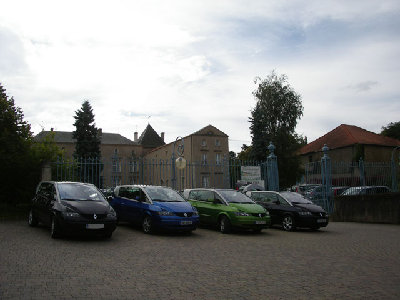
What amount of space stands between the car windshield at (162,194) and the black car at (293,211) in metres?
4.27

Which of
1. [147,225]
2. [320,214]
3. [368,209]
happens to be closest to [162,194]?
[147,225]

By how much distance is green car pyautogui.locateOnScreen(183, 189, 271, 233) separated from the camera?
13.1 meters

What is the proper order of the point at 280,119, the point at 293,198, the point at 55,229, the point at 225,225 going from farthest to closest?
1. the point at 280,119
2. the point at 293,198
3. the point at 225,225
4. the point at 55,229

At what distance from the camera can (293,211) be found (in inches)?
576

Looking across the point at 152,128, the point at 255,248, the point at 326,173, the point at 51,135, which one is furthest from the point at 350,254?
the point at 152,128

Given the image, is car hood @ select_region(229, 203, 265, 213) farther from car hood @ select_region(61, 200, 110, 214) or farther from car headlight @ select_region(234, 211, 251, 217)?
car hood @ select_region(61, 200, 110, 214)

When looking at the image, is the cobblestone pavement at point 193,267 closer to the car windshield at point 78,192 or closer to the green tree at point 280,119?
the car windshield at point 78,192

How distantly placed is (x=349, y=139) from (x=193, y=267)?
1849 inches

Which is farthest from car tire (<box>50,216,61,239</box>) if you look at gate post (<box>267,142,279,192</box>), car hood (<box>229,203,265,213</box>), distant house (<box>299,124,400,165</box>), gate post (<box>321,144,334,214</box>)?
distant house (<box>299,124,400,165</box>)

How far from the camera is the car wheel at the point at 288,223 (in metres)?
14.6

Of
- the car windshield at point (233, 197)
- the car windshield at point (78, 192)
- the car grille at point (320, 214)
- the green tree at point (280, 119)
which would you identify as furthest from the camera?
the green tree at point (280, 119)

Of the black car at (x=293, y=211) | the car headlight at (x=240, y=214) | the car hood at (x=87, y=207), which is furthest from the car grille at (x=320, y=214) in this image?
the car hood at (x=87, y=207)

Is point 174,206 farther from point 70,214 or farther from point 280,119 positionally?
point 280,119

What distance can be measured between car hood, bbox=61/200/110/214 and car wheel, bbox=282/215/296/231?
23.9ft
